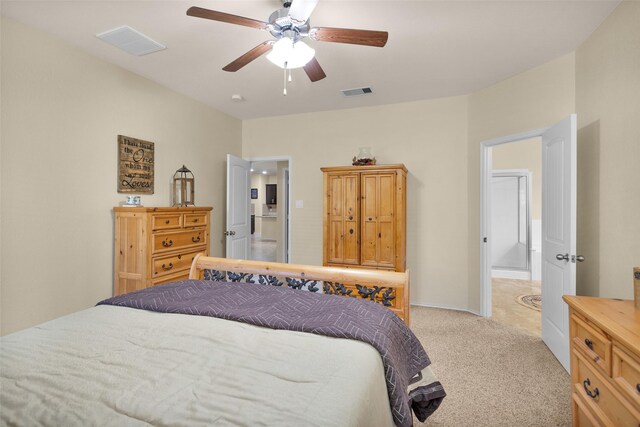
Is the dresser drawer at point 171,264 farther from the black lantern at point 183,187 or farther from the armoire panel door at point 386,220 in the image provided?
the armoire panel door at point 386,220

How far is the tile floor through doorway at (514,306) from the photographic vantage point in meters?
3.46

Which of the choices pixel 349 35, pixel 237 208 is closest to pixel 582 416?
pixel 349 35

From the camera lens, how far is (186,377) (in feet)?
3.21

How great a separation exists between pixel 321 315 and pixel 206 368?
0.54m

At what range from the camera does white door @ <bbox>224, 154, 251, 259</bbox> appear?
434 centimetres

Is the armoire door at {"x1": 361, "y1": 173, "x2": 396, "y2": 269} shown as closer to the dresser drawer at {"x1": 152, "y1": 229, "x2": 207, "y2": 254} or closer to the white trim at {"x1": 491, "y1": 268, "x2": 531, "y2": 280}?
the dresser drawer at {"x1": 152, "y1": 229, "x2": 207, "y2": 254}

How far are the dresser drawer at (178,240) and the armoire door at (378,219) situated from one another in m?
1.90

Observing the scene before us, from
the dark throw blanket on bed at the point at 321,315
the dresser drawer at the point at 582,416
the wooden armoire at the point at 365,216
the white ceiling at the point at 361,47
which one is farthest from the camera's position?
the wooden armoire at the point at 365,216

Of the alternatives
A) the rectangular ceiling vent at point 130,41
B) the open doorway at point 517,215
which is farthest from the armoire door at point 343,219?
the open doorway at point 517,215

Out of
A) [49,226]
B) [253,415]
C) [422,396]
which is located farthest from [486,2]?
[49,226]

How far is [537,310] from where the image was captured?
12.8 feet

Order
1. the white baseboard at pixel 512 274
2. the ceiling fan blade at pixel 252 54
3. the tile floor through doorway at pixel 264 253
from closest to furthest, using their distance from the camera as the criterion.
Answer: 1. the ceiling fan blade at pixel 252 54
2. the white baseboard at pixel 512 274
3. the tile floor through doorway at pixel 264 253

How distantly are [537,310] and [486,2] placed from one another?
355cm

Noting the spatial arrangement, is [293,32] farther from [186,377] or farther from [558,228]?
[558,228]
